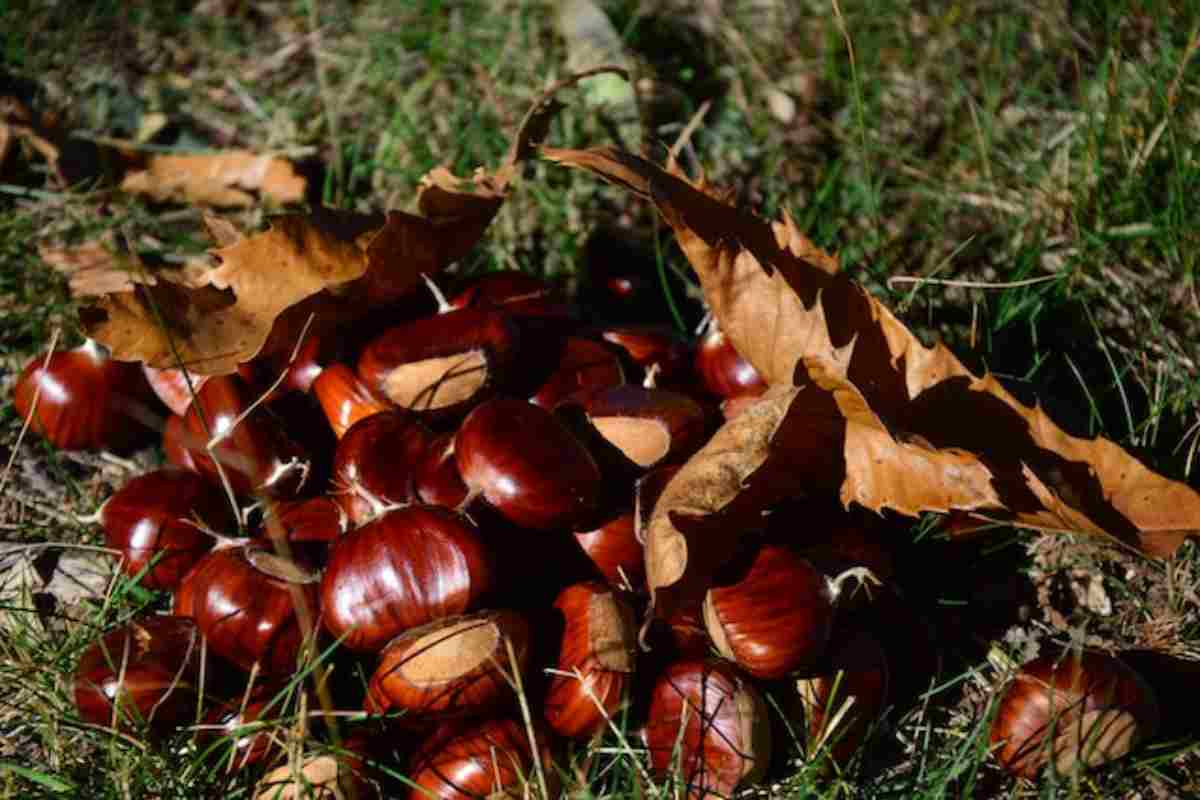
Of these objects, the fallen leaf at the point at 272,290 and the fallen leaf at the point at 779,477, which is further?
the fallen leaf at the point at 272,290

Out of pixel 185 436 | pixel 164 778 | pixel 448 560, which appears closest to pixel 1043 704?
pixel 448 560

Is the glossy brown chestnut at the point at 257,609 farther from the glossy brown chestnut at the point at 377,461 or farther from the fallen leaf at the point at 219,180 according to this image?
the fallen leaf at the point at 219,180

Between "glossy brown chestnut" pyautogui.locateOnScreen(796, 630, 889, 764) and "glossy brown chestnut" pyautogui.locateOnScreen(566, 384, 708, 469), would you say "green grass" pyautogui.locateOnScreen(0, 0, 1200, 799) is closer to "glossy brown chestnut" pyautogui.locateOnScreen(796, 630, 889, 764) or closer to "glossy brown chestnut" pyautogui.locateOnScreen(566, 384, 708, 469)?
"glossy brown chestnut" pyautogui.locateOnScreen(796, 630, 889, 764)

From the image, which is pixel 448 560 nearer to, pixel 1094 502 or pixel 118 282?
pixel 1094 502

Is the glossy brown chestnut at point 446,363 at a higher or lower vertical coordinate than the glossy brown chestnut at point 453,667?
higher

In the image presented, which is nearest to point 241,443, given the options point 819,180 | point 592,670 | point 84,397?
point 84,397

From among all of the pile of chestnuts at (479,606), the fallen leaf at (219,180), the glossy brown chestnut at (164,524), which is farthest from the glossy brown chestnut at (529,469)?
the fallen leaf at (219,180)

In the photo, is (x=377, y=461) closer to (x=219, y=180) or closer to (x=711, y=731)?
(x=711, y=731)
